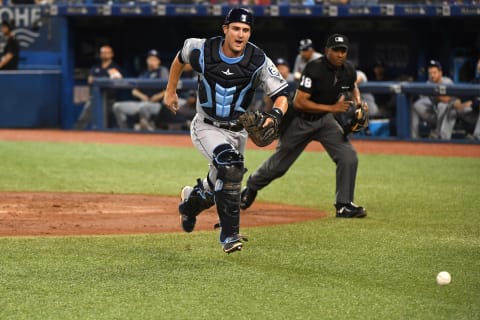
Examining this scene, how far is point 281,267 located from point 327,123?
118 inches

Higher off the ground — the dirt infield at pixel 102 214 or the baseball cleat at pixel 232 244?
the baseball cleat at pixel 232 244

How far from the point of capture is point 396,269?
6.84 m

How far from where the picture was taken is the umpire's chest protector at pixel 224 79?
7.37 m

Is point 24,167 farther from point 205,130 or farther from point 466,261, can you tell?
point 466,261

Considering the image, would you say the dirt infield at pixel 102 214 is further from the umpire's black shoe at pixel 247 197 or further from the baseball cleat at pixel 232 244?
the baseball cleat at pixel 232 244

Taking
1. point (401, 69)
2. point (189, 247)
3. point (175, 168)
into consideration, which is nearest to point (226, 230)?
point (189, 247)

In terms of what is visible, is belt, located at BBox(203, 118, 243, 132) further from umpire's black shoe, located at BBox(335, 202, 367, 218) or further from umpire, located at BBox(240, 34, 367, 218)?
umpire's black shoe, located at BBox(335, 202, 367, 218)

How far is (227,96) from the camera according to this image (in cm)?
741

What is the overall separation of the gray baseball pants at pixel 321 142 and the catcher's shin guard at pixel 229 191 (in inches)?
101

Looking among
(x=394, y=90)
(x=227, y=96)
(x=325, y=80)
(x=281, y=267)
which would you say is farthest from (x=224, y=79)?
(x=394, y=90)

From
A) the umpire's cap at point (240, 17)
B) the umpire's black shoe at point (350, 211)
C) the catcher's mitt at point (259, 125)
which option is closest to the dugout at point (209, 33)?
the umpire's black shoe at point (350, 211)

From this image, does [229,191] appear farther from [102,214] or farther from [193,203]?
[102,214]

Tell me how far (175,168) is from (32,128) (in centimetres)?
623

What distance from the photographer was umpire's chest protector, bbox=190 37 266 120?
7367 mm
